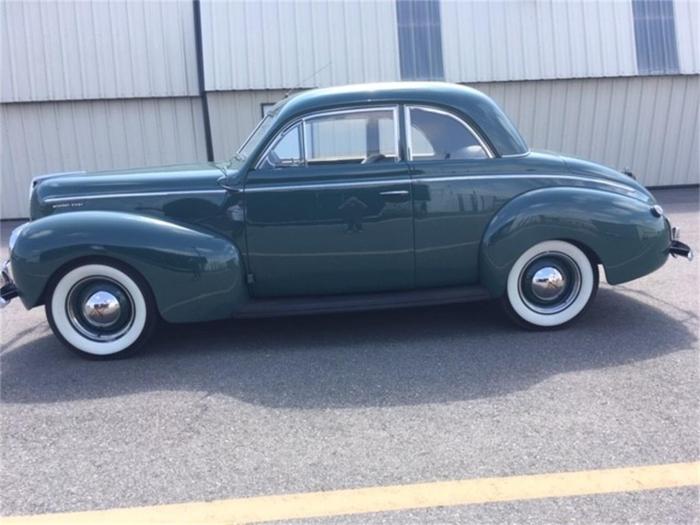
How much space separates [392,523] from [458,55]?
11.0 metres

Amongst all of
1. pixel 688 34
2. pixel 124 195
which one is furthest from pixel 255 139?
pixel 688 34

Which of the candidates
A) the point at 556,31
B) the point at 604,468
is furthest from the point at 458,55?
the point at 604,468

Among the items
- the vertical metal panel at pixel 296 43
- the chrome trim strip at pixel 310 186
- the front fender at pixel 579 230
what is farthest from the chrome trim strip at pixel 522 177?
the vertical metal panel at pixel 296 43

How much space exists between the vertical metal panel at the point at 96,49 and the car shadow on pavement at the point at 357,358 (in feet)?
26.8

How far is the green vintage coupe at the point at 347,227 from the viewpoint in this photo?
4.95 meters

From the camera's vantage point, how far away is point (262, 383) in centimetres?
445

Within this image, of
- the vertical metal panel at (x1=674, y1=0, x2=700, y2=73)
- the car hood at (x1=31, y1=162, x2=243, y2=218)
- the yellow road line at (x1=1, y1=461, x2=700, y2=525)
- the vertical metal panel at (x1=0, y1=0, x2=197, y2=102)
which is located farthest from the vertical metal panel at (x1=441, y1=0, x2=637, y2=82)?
the yellow road line at (x1=1, y1=461, x2=700, y2=525)

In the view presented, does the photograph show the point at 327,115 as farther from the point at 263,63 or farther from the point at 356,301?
the point at 263,63

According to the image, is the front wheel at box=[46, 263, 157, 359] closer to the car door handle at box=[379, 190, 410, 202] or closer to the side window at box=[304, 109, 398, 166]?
the side window at box=[304, 109, 398, 166]

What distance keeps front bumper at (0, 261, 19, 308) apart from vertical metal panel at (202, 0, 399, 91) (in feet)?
25.3

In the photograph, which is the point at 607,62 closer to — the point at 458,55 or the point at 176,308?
the point at 458,55

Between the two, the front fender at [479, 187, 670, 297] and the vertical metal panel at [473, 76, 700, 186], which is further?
the vertical metal panel at [473, 76, 700, 186]

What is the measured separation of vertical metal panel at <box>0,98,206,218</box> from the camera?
12734 millimetres

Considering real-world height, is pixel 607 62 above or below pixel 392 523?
above
